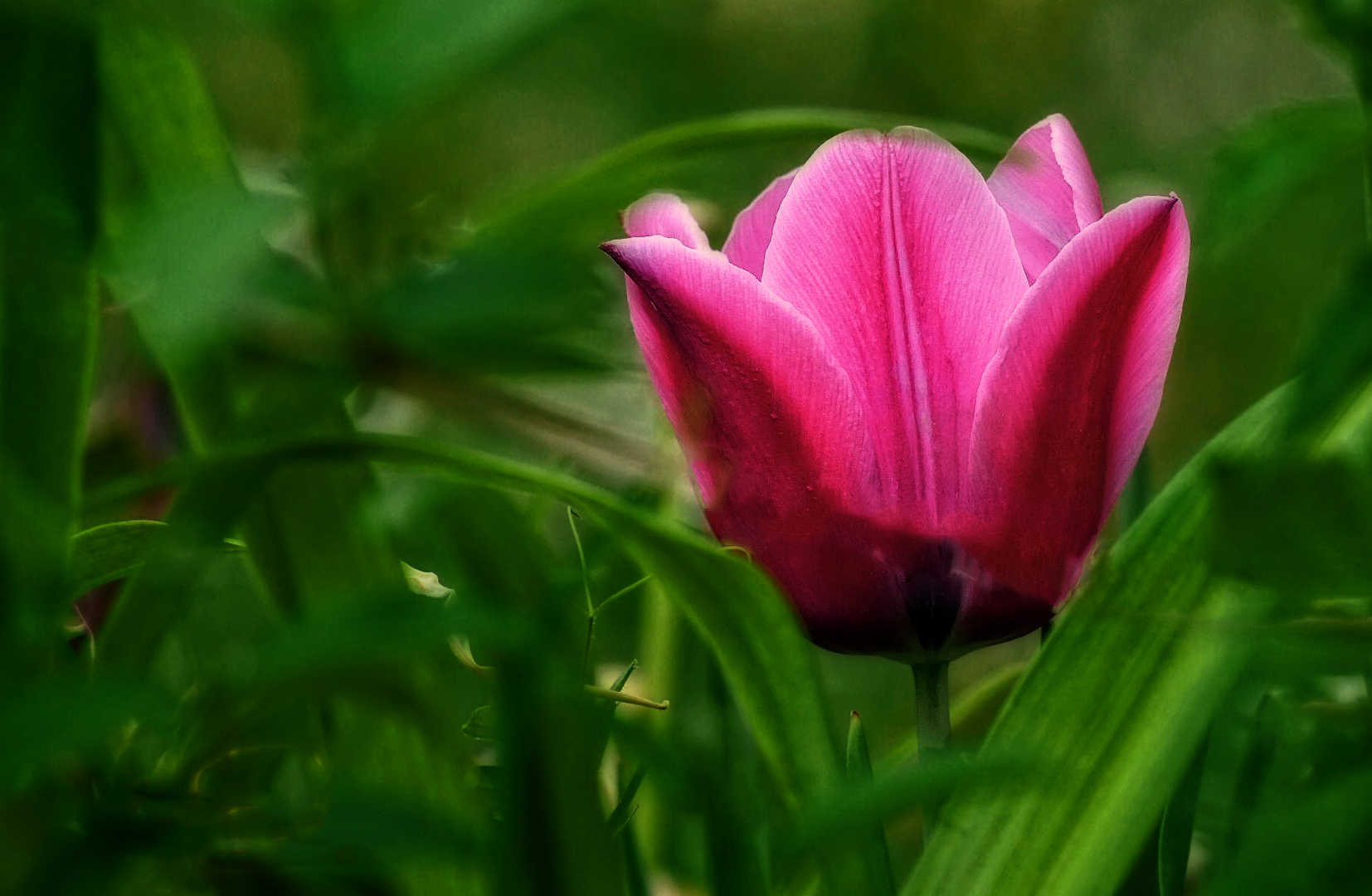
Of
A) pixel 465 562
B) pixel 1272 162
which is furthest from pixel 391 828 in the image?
pixel 1272 162

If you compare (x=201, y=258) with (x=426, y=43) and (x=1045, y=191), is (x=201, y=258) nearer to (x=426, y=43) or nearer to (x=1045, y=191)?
(x=426, y=43)

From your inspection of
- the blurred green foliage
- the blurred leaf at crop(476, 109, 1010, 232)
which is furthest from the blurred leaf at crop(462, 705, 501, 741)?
the blurred leaf at crop(476, 109, 1010, 232)

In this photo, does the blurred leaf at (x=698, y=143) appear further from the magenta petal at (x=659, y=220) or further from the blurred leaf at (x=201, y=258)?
the blurred leaf at (x=201, y=258)

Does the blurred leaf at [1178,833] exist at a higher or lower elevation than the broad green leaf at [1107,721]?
lower

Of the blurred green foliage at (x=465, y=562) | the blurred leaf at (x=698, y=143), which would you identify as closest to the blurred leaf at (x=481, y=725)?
the blurred green foliage at (x=465, y=562)

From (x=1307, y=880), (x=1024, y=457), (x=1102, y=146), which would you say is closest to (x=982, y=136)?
Answer: (x=1024, y=457)

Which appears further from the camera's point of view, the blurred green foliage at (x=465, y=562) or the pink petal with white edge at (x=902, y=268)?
the pink petal with white edge at (x=902, y=268)

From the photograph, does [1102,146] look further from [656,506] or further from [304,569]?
[304,569]

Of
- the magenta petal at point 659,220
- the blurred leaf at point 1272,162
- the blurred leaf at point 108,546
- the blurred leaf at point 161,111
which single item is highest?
the blurred leaf at point 1272,162
